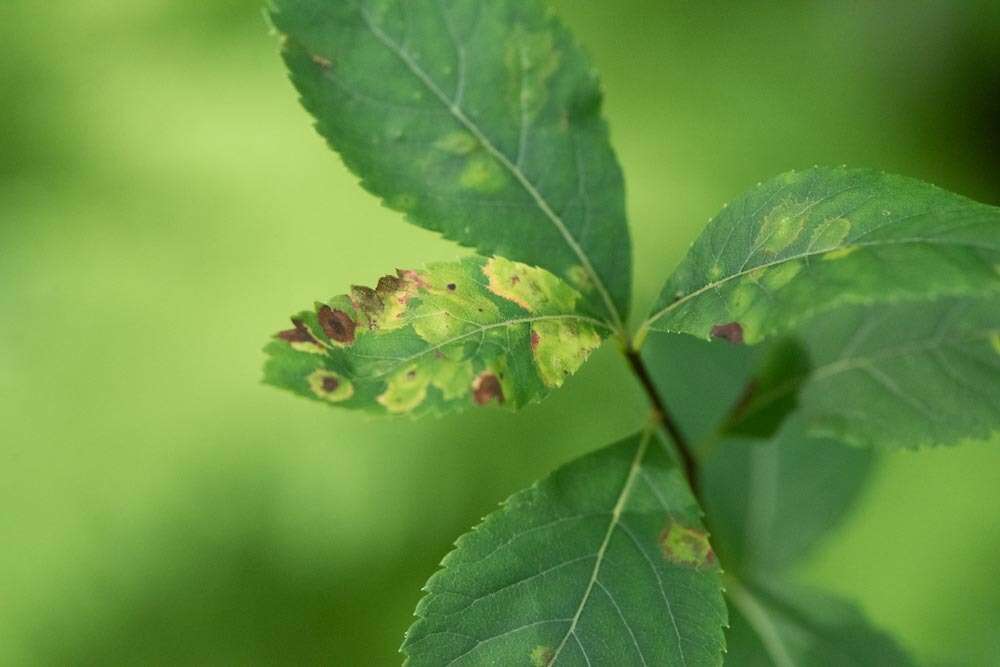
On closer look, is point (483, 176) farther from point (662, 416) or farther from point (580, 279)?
point (662, 416)

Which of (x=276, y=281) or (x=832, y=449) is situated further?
(x=276, y=281)

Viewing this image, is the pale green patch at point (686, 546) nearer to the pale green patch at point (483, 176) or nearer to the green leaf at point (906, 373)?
the green leaf at point (906, 373)

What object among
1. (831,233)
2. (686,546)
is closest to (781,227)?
(831,233)

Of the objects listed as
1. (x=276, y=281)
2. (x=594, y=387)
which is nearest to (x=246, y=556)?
(x=276, y=281)

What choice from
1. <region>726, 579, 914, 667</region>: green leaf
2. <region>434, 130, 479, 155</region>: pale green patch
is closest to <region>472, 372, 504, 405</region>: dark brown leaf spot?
<region>434, 130, 479, 155</region>: pale green patch

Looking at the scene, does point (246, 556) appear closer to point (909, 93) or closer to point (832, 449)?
point (832, 449)

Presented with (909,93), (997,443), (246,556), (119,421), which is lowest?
(997,443)

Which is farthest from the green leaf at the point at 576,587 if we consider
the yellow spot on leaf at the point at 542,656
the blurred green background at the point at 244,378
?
the blurred green background at the point at 244,378
